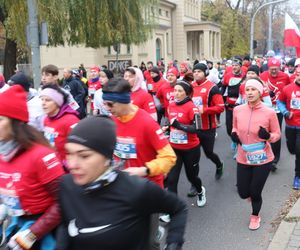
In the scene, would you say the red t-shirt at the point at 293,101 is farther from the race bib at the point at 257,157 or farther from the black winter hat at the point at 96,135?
the black winter hat at the point at 96,135

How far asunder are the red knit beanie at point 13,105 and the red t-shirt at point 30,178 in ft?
0.72

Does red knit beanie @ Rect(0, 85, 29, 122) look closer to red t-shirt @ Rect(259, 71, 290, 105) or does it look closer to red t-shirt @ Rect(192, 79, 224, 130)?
red t-shirt @ Rect(192, 79, 224, 130)

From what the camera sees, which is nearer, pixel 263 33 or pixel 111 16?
pixel 111 16

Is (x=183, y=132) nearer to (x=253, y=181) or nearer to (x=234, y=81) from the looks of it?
(x=253, y=181)

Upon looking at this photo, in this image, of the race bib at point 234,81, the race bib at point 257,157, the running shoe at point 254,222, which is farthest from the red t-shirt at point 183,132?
the race bib at point 234,81

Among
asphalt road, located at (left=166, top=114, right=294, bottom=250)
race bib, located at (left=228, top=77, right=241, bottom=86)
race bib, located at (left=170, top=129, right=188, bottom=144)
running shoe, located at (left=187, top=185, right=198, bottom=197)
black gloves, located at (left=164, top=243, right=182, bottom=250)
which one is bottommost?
asphalt road, located at (left=166, top=114, right=294, bottom=250)

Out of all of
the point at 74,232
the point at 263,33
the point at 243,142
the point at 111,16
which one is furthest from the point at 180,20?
the point at 74,232

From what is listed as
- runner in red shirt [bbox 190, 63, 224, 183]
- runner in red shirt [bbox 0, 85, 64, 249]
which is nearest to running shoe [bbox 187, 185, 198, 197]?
runner in red shirt [bbox 190, 63, 224, 183]

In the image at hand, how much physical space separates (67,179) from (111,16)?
16.1m

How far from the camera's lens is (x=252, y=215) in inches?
209

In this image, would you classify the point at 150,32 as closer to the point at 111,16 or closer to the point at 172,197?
the point at 111,16

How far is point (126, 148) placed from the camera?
149 inches

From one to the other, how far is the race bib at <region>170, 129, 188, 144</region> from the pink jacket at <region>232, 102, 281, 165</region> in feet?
2.27

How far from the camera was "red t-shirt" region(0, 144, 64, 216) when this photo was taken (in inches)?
107
